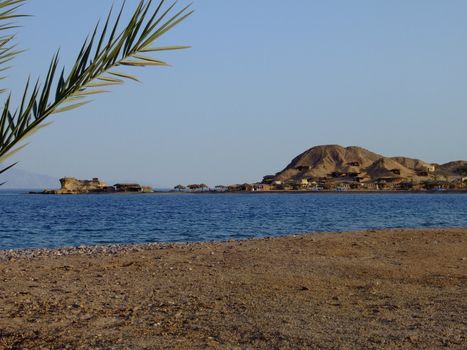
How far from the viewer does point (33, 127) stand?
3.71 meters

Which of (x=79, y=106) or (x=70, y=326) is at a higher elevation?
(x=79, y=106)

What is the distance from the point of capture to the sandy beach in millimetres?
7863

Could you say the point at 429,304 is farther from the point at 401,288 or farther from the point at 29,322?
the point at 29,322

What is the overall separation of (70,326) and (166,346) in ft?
6.17

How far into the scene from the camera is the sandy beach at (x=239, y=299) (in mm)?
7863

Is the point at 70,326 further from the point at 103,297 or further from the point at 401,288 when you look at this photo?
the point at 401,288

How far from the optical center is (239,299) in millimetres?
10516

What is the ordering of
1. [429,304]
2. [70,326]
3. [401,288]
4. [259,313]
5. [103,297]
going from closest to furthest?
[70,326]
[259,313]
[429,304]
[103,297]
[401,288]

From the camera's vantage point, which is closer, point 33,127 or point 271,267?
point 33,127

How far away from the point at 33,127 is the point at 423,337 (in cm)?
619

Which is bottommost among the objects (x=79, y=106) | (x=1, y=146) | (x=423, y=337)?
(x=423, y=337)

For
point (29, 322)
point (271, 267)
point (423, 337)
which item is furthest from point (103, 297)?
point (423, 337)

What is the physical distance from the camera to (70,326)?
338 inches

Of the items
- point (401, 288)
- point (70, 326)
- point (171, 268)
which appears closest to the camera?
point (70, 326)
